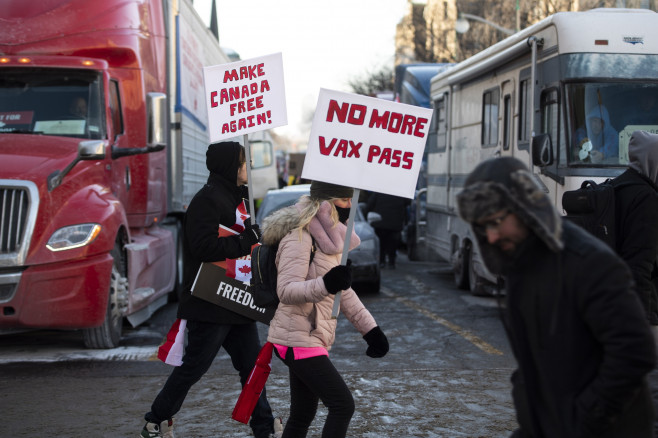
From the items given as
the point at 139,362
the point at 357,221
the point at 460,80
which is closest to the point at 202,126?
the point at 357,221

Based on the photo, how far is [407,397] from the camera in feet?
23.4

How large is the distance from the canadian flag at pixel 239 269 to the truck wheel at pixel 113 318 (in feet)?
11.2

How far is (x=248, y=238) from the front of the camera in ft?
18.7

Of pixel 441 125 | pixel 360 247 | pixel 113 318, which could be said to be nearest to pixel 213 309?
pixel 113 318

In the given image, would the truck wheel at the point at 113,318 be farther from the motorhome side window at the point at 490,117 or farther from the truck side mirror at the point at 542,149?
the motorhome side window at the point at 490,117

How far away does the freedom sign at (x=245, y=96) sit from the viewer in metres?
6.42

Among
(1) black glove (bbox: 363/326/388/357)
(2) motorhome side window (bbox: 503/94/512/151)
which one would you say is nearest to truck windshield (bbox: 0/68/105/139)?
(2) motorhome side window (bbox: 503/94/512/151)

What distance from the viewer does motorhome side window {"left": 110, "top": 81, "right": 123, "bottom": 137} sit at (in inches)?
390

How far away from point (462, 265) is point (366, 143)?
9524mm

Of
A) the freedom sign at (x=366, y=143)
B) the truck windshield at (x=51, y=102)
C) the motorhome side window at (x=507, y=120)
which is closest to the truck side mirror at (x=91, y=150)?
the truck windshield at (x=51, y=102)

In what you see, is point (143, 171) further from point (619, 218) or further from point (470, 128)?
point (619, 218)

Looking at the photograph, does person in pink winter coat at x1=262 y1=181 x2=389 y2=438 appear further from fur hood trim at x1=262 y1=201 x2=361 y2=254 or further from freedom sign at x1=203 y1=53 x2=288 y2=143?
freedom sign at x1=203 y1=53 x2=288 y2=143

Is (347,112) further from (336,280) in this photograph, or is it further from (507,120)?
(507,120)

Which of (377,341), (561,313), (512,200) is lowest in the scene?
(377,341)
